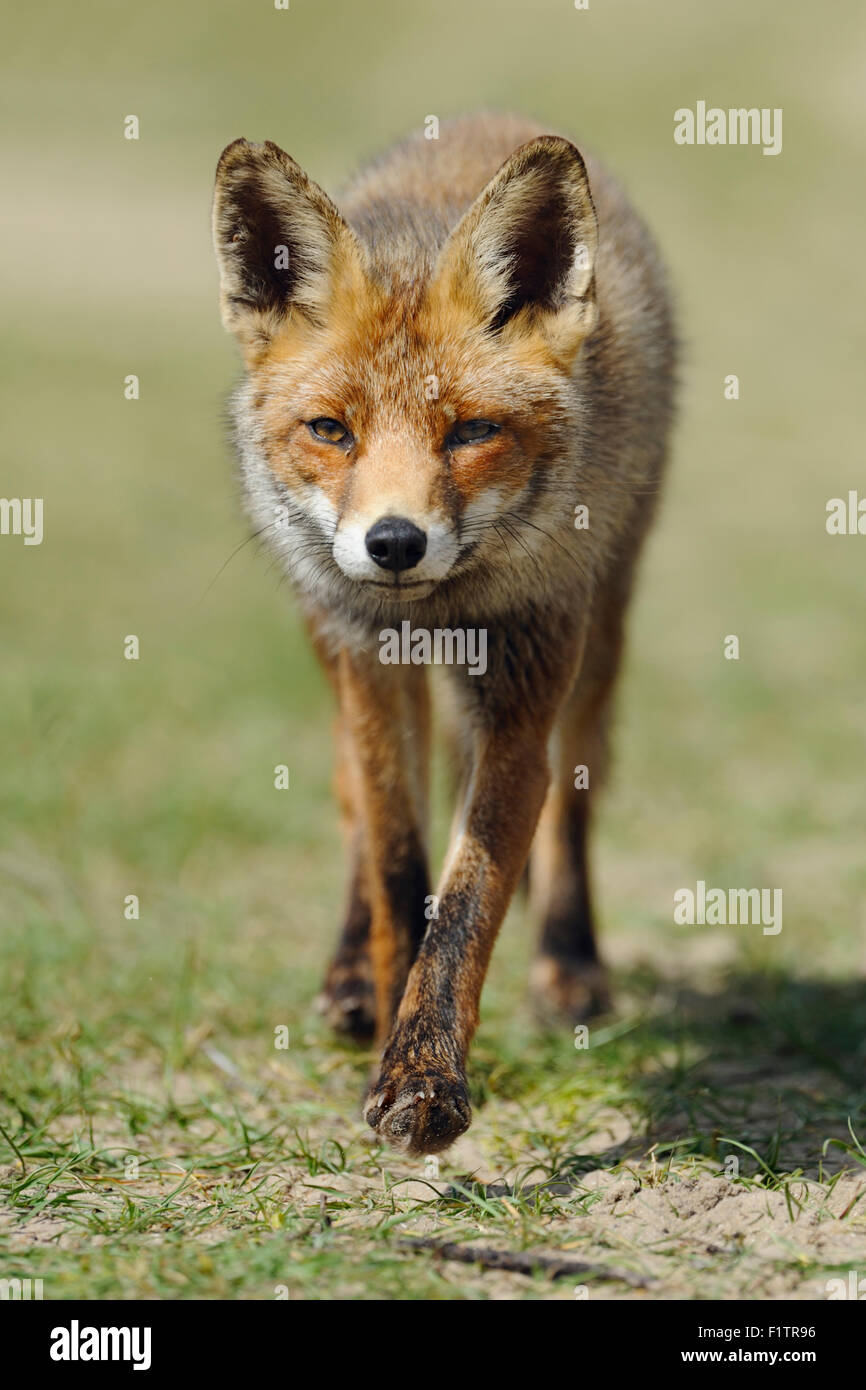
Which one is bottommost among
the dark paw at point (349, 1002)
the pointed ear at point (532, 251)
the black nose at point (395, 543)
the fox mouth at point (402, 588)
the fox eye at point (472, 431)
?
the dark paw at point (349, 1002)

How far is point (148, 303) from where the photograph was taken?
920 inches

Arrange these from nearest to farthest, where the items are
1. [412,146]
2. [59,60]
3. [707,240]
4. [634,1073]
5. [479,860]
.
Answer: [479,860] → [634,1073] → [412,146] → [707,240] → [59,60]

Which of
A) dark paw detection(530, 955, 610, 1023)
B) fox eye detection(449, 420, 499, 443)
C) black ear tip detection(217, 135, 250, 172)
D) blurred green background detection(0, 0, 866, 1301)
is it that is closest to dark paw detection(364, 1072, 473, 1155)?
blurred green background detection(0, 0, 866, 1301)

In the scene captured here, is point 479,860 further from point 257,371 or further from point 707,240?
point 707,240

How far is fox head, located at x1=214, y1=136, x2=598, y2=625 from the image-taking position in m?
3.94

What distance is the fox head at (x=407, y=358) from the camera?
3941 millimetres

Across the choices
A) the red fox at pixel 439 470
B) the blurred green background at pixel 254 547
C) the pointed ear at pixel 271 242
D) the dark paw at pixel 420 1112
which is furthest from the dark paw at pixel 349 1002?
the pointed ear at pixel 271 242

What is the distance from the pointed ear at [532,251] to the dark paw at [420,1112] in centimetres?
218

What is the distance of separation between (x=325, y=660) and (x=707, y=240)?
2416 cm

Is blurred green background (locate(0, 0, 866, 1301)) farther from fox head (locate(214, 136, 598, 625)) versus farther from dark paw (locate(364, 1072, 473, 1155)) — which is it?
dark paw (locate(364, 1072, 473, 1155))

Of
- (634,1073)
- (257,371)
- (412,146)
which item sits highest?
(412,146)

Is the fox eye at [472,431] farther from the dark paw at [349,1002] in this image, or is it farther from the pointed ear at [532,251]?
the dark paw at [349,1002]

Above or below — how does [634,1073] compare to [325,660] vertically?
below
